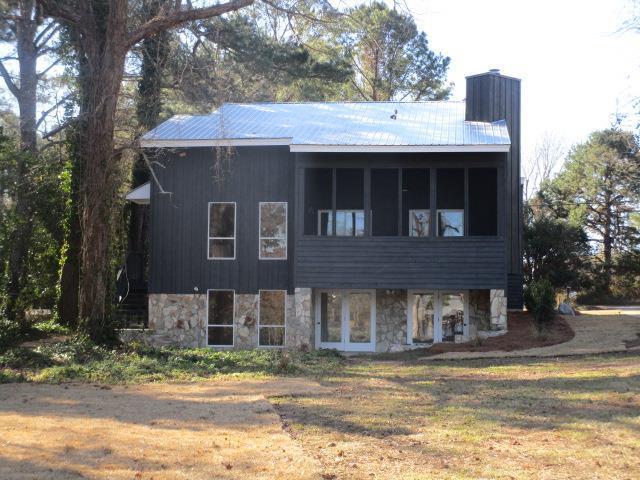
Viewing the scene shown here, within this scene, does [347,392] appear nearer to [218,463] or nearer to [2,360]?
[218,463]

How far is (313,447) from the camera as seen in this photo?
765cm

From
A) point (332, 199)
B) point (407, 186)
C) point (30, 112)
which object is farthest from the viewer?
point (30, 112)

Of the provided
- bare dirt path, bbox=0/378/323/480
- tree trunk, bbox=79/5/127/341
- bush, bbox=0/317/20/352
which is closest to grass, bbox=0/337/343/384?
tree trunk, bbox=79/5/127/341

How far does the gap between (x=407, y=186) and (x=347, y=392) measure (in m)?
12.5

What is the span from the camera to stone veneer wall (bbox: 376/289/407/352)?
826 inches

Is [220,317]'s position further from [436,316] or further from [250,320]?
[436,316]

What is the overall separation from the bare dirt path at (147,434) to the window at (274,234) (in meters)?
9.07

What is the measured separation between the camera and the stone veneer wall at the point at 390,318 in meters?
21.0

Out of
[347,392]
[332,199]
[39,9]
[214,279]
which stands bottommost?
[347,392]

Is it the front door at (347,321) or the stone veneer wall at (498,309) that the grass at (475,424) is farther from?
the front door at (347,321)

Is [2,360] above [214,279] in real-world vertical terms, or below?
below

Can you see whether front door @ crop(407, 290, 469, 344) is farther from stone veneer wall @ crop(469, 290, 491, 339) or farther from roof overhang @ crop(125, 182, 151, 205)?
roof overhang @ crop(125, 182, 151, 205)

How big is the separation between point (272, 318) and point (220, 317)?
4.81ft

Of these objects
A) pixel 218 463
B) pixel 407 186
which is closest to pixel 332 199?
pixel 407 186
